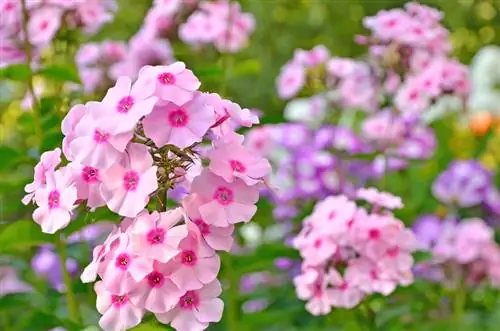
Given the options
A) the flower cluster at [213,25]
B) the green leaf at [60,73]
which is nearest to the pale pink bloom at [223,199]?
the green leaf at [60,73]

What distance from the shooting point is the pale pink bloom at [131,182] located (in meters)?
1.23

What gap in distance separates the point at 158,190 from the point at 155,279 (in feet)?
0.38

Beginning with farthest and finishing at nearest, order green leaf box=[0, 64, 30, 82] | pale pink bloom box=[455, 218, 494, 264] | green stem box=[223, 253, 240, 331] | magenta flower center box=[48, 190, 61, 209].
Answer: pale pink bloom box=[455, 218, 494, 264]
green stem box=[223, 253, 240, 331]
green leaf box=[0, 64, 30, 82]
magenta flower center box=[48, 190, 61, 209]

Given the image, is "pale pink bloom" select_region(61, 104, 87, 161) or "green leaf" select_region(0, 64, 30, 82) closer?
"pale pink bloom" select_region(61, 104, 87, 161)

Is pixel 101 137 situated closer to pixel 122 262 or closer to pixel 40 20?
pixel 122 262

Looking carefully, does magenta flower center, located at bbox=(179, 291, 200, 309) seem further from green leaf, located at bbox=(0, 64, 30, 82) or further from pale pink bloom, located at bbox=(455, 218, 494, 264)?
pale pink bloom, located at bbox=(455, 218, 494, 264)

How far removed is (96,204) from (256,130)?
1.71 m

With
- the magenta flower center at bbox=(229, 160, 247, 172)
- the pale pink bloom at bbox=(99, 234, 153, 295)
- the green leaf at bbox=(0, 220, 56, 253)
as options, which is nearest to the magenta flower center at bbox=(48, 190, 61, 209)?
the pale pink bloom at bbox=(99, 234, 153, 295)

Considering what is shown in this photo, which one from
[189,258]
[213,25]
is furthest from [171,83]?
[213,25]

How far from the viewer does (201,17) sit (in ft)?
8.57

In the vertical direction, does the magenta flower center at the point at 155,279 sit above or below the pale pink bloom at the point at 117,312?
above

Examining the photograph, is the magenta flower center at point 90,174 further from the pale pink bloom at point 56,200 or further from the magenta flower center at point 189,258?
the magenta flower center at point 189,258

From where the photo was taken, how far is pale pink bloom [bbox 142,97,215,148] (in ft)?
4.06

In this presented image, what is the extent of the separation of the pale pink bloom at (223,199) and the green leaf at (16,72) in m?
0.78
